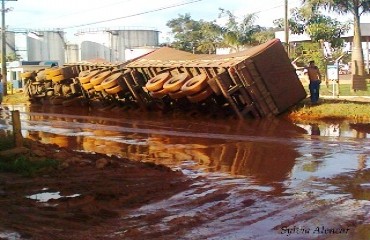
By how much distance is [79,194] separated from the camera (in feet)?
24.4

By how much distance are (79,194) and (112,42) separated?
2886 inches

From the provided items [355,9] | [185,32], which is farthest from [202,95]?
[185,32]

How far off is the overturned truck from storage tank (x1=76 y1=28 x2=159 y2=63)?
5466 cm

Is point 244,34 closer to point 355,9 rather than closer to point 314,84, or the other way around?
point 355,9

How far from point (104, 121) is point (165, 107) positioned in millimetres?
2916

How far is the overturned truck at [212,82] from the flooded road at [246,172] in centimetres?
81

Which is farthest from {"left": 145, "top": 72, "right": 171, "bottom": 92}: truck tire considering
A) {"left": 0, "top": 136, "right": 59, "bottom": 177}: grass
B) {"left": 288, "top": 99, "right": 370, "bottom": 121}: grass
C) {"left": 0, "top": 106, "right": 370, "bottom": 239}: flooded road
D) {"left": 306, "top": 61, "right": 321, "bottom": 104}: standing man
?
{"left": 0, "top": 136, "right": 59, "bottom": 177}: grass

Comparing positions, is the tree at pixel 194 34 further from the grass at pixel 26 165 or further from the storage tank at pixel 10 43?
the grass at pixel 26 165

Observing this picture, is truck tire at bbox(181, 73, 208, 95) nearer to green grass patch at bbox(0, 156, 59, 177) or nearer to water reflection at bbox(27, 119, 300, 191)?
water reflection at bbox(27, 119, 300, 191)

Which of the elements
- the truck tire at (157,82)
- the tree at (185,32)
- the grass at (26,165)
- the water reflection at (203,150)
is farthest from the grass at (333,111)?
the tree at (185,32)

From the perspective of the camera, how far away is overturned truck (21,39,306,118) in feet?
60.0

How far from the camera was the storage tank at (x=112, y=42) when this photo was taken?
255ft

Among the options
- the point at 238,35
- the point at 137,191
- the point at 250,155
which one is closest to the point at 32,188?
the point at 137,191

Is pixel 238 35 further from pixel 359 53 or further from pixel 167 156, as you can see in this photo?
pixel 167 156
